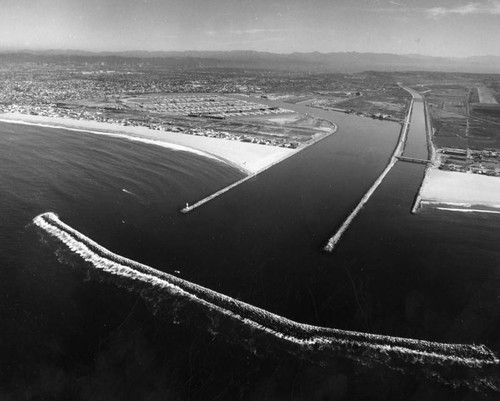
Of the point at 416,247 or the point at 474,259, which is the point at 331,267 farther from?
the point at 474,259

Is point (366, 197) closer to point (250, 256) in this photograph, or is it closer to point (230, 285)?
point (250, 256)

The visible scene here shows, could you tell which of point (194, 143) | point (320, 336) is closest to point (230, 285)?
point (320, 336)

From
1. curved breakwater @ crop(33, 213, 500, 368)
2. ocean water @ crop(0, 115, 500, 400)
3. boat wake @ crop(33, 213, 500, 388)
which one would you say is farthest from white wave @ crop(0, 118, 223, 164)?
boat wake @ crop(33, 213, 500, 388)

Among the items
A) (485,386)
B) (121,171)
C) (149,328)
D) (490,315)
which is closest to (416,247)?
(490,315)

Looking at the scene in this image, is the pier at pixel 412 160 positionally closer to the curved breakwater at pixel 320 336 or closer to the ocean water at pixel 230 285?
the ocean water at pixel 230 285

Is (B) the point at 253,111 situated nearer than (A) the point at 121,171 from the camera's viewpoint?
No
